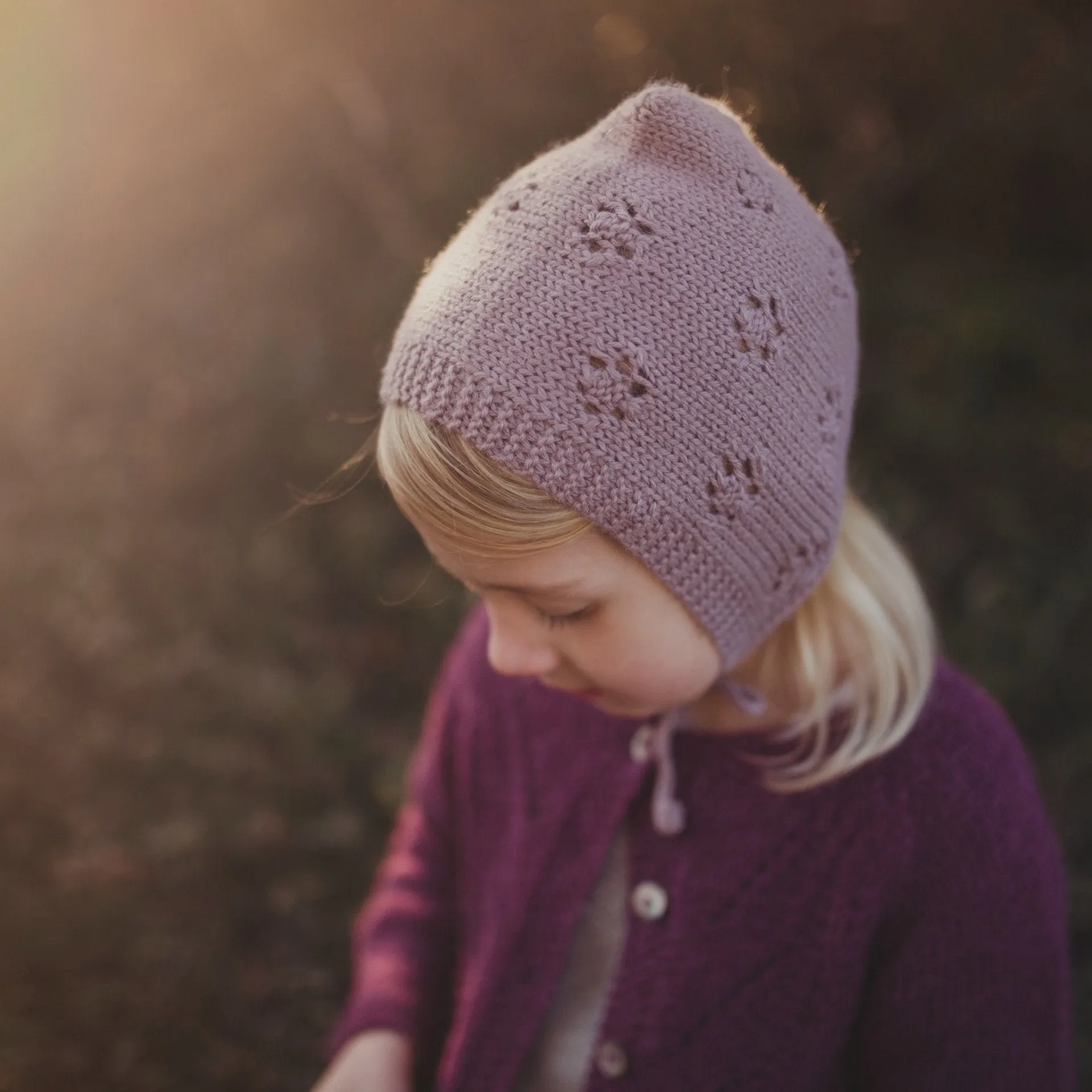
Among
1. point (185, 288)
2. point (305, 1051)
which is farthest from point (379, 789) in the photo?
point (185, 288)

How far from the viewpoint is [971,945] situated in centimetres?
147

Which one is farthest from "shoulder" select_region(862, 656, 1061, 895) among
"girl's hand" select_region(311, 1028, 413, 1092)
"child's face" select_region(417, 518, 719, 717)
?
"girl's hand" select_region(311, 1028, 413, 1092)

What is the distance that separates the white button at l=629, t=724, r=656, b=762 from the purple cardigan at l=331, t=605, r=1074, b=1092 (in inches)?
0.5

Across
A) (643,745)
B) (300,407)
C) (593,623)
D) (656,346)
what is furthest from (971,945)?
(300,407)

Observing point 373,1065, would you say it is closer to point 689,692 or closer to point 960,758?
point 689,692

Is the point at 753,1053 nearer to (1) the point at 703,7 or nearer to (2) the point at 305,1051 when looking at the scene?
(2) the point at 305,1051

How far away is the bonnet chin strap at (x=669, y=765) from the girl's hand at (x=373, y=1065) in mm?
690

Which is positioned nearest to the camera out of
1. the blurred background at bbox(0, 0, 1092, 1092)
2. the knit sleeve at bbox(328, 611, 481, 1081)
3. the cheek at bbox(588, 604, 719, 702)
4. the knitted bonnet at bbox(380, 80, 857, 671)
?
the knitted bonnet at bbox(380, 80, 857, 671)

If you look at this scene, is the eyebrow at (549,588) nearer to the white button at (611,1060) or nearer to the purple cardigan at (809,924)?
the purple cardigan at (809,924)

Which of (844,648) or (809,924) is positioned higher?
(844,648)

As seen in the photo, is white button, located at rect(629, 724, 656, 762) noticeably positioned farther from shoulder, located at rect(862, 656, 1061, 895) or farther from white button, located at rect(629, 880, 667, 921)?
shoulder, located at rect(862, 656, 1061, 895)

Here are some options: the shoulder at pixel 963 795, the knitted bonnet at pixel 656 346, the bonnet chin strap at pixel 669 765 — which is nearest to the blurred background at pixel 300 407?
the shoulder at pixel 963 795

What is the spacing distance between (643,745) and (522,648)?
365 millimetres

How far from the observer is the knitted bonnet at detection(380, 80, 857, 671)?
123cm
